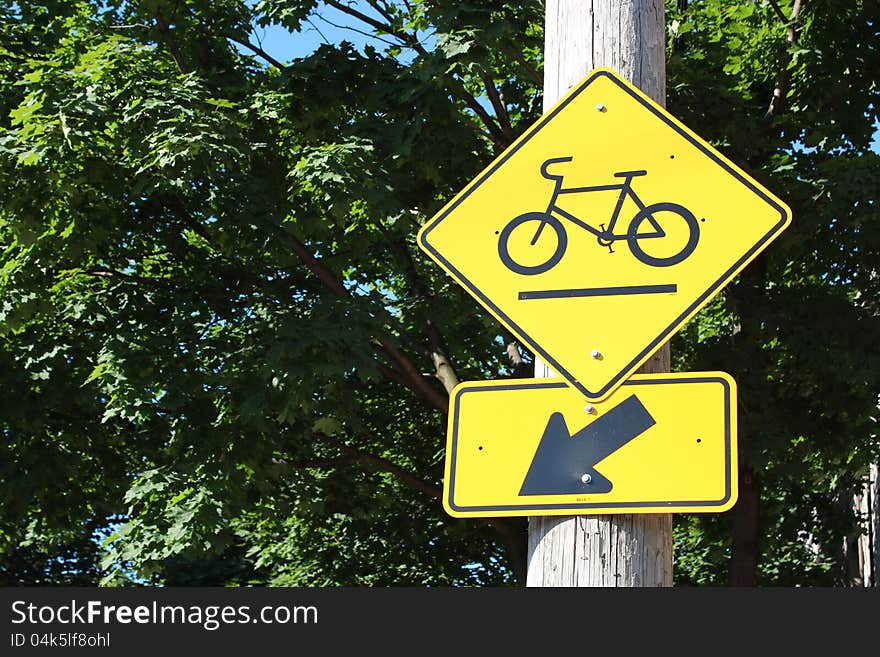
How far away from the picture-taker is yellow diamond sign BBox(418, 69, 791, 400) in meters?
2.75

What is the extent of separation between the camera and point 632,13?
3.01 m

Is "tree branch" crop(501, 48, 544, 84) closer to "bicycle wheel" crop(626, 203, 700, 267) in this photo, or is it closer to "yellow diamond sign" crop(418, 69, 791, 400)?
"yellow diamond sign" crop(418, 69, 791, 400)

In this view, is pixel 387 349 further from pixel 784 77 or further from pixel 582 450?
pixel 582 450

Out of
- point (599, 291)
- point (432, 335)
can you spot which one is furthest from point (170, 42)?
point (599, 291)

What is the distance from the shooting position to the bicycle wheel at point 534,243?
287 centimetres

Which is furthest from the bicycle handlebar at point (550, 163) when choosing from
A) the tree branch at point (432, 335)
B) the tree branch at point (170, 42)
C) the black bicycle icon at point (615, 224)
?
the tree branch at point (170, 42)

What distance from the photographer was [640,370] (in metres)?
2.77

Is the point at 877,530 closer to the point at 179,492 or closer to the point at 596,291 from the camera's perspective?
the point at 179,492

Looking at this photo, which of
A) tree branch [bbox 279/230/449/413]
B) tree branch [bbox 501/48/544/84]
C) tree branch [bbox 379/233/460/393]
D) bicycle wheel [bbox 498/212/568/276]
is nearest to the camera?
bicycle wheel [bbox 498/212/568/276]

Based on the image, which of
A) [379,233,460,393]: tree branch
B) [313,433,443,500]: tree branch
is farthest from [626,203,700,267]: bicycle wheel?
[313,433,443,500]: tree branch

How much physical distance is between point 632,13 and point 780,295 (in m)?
8.62

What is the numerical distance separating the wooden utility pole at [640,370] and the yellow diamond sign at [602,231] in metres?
0.08

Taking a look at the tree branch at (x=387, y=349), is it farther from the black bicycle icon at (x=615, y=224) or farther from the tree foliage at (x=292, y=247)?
the black bicycle icon at (x=615, y=224)

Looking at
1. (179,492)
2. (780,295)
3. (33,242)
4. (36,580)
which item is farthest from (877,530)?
(36,580)
